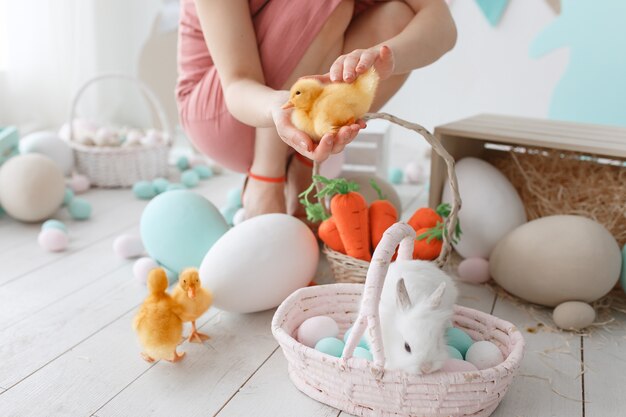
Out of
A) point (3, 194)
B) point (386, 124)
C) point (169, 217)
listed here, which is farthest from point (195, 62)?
point (386, 124)

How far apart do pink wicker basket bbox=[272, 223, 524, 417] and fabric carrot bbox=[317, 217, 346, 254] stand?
29cm

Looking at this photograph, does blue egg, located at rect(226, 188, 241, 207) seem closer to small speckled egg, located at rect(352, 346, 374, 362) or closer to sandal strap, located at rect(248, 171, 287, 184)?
sandal strap, located at rect(248, 171, 287, 184)

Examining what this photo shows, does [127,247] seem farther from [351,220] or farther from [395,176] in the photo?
[395,176]

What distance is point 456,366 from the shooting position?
869 millimetres

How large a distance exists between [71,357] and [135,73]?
5.86ft

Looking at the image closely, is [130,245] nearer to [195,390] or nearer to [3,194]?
[3,194]

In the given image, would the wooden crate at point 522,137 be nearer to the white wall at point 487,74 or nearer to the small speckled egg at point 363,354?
the small speckled egg at point 363,354

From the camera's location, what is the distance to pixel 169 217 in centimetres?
123

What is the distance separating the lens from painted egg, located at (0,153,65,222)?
1579 millimetres

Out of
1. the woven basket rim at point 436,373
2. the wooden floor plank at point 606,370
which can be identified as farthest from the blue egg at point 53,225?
the wooden floor plank at point 606,370

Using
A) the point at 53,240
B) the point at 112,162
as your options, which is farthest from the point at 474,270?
the point at 112,162

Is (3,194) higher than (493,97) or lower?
higher

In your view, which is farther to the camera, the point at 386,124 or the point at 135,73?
the point at 135,73

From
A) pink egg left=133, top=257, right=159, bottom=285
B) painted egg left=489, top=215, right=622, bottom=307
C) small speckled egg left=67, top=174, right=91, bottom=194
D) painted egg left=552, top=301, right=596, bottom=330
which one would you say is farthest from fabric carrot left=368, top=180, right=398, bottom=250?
small speckled egg left=67, top=174, right=91, bottom=194
